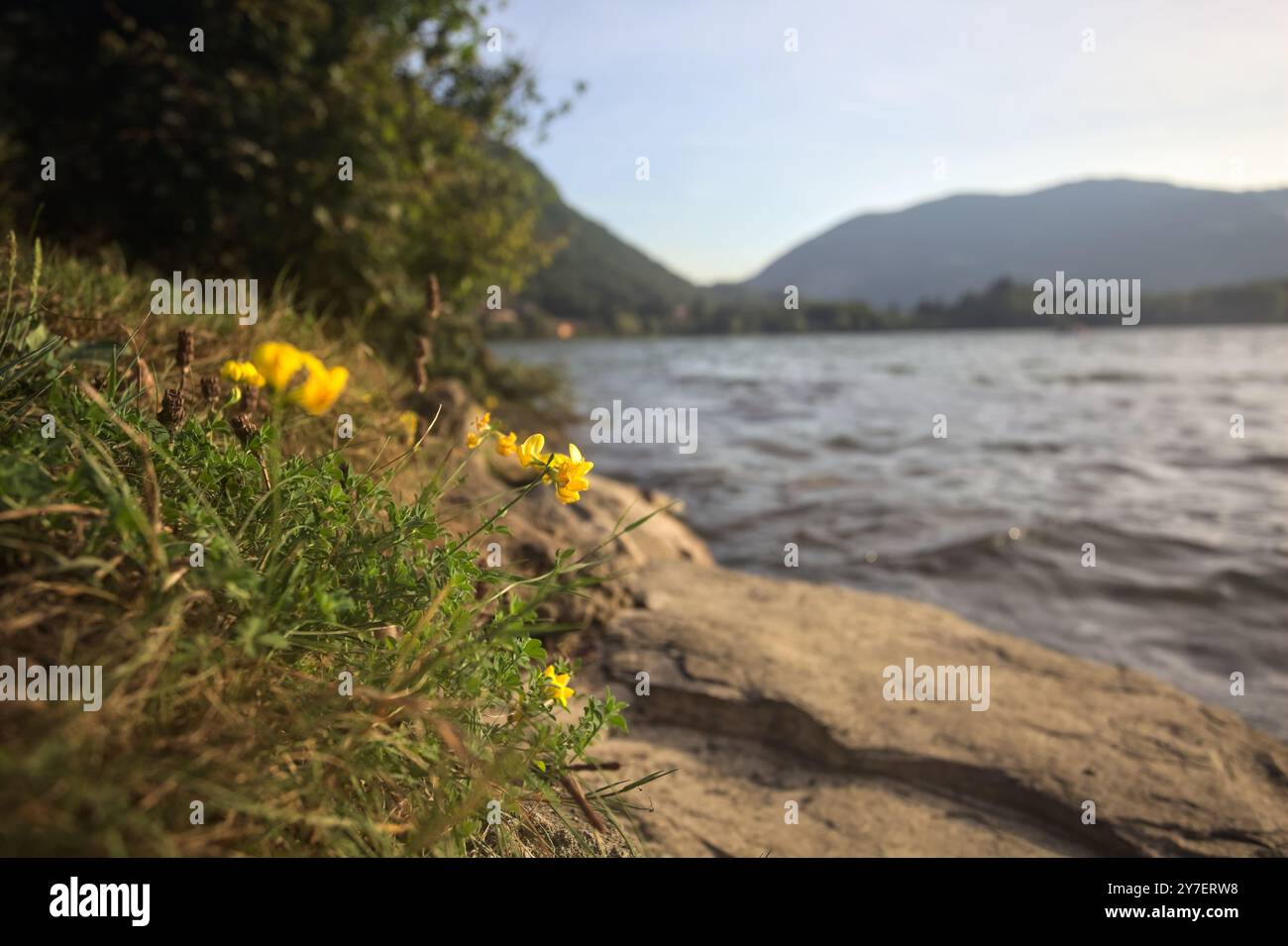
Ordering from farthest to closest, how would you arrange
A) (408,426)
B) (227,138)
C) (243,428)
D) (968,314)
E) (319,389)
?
1. (968,314)
2. (227,138)
3. (408,426)
4. (243,428)
5. (319,389)

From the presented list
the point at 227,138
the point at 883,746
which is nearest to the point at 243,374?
the point at 883,746

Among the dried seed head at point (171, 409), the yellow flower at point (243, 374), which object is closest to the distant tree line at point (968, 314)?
the yellow flower at point (243, 374)

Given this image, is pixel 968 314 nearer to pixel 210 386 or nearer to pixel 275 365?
pixel 210 386

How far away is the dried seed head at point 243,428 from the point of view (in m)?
1.81

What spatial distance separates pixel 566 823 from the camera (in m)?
1.61

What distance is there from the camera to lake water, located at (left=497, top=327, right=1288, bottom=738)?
5.93m

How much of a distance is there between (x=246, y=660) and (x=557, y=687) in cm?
65

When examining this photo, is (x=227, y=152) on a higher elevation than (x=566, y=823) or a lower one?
higher

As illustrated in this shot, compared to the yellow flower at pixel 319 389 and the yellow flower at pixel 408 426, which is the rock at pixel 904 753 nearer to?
the yellow flower at pixel 408 426

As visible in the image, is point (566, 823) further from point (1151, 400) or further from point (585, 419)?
point (1151, 400)

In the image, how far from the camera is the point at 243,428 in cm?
183
